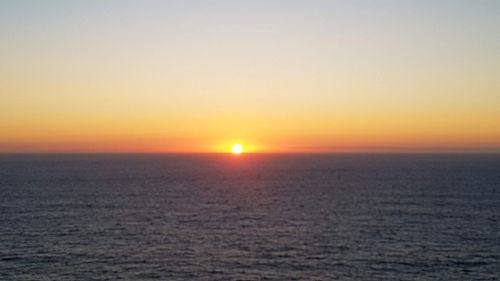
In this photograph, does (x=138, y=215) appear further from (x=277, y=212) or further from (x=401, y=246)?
(x=401, y=246)

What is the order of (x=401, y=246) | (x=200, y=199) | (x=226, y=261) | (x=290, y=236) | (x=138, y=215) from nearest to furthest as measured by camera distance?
(x=226, y=261) < (x=401, y=246) < (x=290, y=236) < (x=138, y=215) < (x=200, y=199)

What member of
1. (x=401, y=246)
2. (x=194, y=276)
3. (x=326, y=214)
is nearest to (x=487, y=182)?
(x=326, y=214)

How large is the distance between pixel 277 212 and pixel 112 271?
4960 centimetres

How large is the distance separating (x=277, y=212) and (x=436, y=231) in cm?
3107

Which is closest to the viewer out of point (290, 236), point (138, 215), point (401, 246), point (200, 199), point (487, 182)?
point (401, 246)

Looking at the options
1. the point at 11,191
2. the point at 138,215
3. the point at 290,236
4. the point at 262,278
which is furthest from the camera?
the point at 11,191

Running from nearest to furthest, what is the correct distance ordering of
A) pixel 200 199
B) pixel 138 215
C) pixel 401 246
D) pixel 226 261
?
1. pixel 226 261
2. pixel 401 246
3. pixel 138 215
4. pixel 200 199

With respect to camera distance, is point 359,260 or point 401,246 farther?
point 401,246

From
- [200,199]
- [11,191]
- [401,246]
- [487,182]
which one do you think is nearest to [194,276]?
[401,246]

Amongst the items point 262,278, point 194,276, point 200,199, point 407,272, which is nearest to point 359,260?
point 407,272

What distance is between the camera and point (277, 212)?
4232 inches

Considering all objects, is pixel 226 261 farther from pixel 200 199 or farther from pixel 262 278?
pixel 200 199

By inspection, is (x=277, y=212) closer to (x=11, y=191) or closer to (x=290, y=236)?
(x=290, y=236)

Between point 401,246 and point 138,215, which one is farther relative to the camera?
point 138,215
